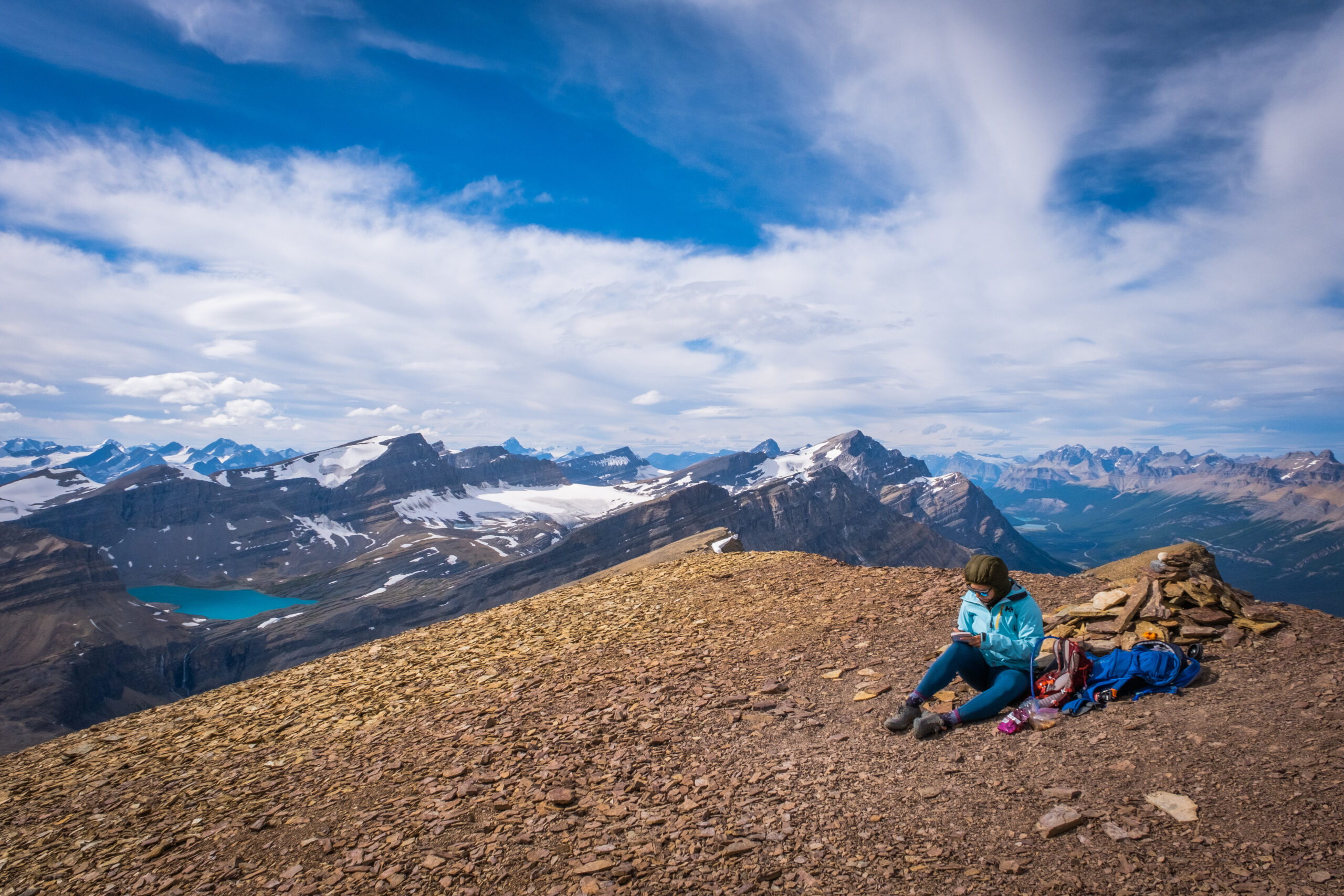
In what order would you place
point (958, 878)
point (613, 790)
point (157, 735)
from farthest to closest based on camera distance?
point (157, 735), point (613, 790), point (958, 878)

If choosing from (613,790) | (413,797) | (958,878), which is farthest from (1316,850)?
(413,797)

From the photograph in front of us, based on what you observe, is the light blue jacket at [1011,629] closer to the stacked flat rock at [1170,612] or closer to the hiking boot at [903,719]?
the hiking boot at [903,719]

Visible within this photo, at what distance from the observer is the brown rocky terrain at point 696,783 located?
5.83 m

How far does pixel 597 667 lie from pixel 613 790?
14.2 feet

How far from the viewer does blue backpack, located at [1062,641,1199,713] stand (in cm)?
816

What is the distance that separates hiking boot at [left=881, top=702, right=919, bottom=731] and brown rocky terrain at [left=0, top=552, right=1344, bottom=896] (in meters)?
0.14

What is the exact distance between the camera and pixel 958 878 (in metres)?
5.60

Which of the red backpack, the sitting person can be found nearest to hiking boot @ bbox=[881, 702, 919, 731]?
the sitting person

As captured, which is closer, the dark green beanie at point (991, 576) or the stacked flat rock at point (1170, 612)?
the dark green beanie at point (991, 576)

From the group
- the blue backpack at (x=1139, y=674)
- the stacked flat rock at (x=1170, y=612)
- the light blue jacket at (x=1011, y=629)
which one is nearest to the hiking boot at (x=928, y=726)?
the light blue jacket at (x=1011, y=629)

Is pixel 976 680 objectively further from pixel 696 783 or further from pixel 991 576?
pixel 696 783

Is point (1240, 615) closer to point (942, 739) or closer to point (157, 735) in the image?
point (942, 739)

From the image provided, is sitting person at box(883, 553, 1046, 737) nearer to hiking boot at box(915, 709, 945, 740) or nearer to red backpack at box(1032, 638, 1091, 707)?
hiking boot at box(915, 709, 945, 740)

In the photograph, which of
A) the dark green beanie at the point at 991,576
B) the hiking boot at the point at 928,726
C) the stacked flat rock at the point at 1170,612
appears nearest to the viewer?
the hiking boot at the point at 928,726
